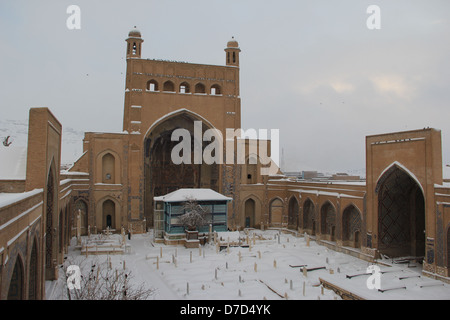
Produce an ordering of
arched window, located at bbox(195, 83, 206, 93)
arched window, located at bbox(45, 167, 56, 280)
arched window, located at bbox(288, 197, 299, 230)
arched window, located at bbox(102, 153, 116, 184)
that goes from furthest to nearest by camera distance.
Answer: arched window, located at bbox(195, 83, 206, 93) → arched window, located at bbox(288, 197, 299, 230) → arched window, located at bbox(102, 153, 116, 184) → arched window, located at bbox(45, 167, 56, 280)

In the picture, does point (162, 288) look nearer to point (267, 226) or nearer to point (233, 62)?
point (267, 226)

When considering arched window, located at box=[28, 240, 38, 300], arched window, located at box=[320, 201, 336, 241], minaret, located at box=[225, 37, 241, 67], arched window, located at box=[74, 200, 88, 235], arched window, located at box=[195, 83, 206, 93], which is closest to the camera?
arched window, located at box=[28, 240, 38, 300]

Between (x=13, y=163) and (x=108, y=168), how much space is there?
45.3ft

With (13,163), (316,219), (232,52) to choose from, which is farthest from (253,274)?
(232,52)

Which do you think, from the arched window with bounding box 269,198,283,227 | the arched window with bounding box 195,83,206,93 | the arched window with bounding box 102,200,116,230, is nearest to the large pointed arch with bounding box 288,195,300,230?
the arched window with bounding box 269,198,283,227

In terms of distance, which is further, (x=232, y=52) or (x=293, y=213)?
(x=232, y=52)

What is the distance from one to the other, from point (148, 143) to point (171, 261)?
12.9 m

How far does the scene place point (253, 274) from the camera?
16.9 meters

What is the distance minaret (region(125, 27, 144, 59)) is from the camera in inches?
1148

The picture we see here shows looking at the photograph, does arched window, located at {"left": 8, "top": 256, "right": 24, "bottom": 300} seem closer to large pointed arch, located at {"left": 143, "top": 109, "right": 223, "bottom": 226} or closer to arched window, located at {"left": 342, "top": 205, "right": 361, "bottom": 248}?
arched window, located at {"left": 342, "top": 205, "right": 361, "bottom": 248}

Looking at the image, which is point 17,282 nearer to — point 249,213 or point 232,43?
point 249,213

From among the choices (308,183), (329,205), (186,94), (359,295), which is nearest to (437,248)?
(359,295)

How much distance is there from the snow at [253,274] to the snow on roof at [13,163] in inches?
165

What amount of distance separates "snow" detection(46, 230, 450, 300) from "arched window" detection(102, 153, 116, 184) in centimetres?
684
